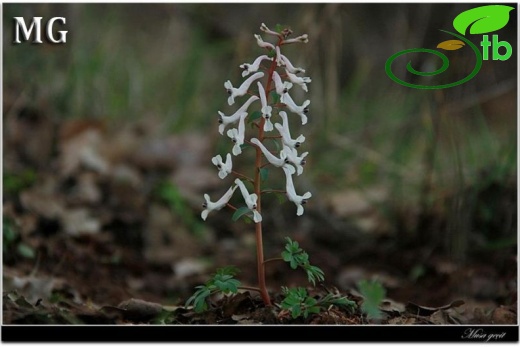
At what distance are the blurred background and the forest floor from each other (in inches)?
0.5

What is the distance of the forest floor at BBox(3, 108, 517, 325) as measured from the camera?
2734 mm

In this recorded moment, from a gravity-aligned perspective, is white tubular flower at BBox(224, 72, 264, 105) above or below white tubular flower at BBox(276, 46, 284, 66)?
below

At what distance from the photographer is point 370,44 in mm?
5707

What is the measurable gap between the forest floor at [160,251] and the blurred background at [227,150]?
13 millimetres

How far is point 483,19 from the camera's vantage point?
3.06 meters

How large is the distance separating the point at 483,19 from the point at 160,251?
7.47 ft

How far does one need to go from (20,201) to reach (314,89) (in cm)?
196

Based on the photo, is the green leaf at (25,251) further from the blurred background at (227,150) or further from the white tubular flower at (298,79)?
the white tubular flower at (298,79)

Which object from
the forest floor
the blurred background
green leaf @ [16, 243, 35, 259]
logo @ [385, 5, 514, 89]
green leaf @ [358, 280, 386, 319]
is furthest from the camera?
the blurred background

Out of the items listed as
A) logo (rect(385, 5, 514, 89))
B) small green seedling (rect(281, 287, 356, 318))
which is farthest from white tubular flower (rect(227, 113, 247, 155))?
logo (rect(385, 5, 514, 89))

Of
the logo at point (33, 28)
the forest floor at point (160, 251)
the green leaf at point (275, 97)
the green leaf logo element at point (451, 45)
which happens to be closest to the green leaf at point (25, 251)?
the forest floor at point (160, 251)

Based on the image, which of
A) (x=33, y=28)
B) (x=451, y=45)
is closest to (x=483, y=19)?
(x=451, y=45)

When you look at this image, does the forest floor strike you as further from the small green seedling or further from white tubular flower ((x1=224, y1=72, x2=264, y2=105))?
white tubular flower ((x1=224, y1=72, x2=264, y2=105))

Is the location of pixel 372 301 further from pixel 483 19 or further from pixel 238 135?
pixel 483 19
